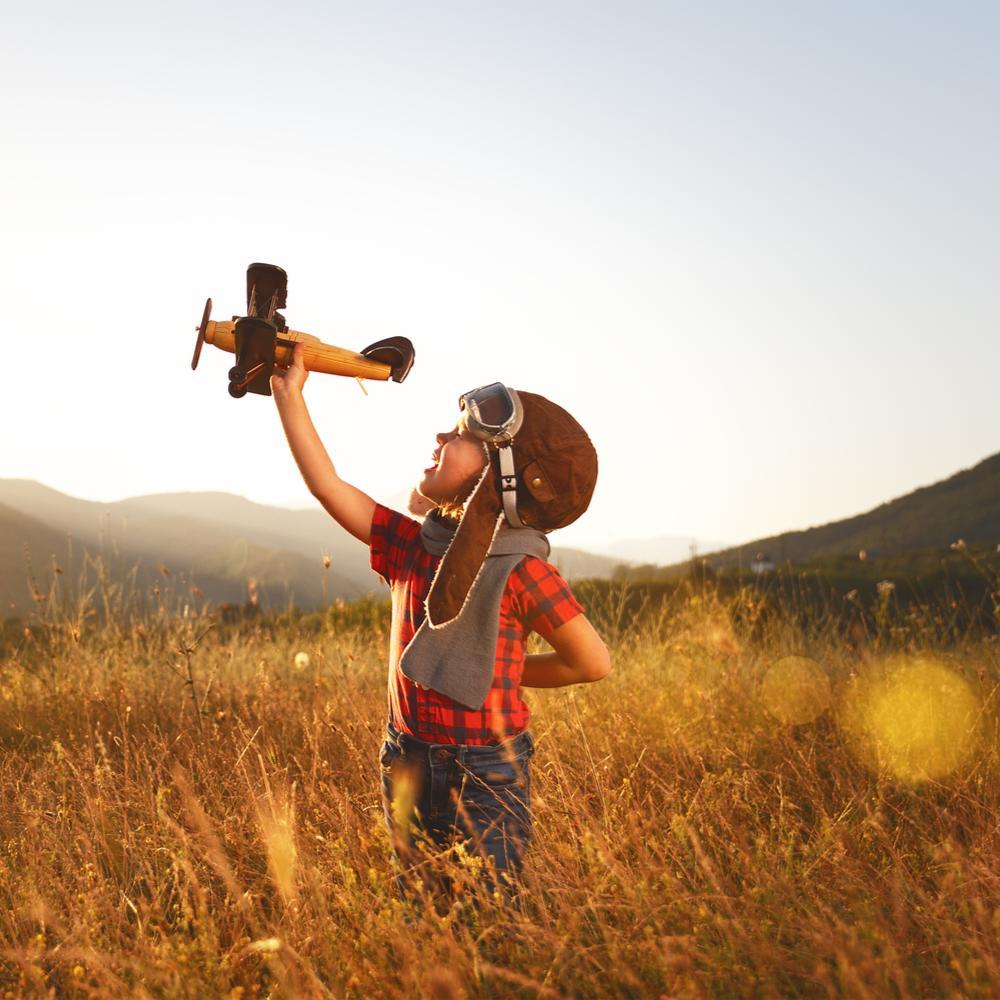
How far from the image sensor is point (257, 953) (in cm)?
232

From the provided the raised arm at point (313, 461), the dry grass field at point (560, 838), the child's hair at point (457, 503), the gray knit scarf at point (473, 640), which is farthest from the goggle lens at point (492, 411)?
the dry grass field at point (560, 838)

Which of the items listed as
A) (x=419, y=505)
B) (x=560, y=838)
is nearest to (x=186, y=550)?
(x=560, y=838)

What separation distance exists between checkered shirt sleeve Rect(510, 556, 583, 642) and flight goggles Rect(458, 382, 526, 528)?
12 cm

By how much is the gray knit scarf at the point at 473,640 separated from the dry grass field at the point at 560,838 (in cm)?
44

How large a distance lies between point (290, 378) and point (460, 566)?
26.4 inches

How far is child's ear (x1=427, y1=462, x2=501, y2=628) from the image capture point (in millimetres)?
2072

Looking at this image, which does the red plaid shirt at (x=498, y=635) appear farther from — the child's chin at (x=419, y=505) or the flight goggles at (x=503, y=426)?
the flight goggles at (x=503, y=426)

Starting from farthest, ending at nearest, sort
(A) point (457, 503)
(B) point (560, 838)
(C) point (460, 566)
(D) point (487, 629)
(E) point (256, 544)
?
(E) point (256, 544) < (B) point (560, 838) < (A) point (457, 503) < (D) point (487, 629) < (C) point (460, 566)

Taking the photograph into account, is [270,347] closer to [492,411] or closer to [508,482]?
[492,411]

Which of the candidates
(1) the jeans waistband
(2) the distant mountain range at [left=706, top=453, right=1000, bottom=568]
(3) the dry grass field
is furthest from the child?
(2) the distant mountain range at [left=706, top=453, right=1000, bottom=568]

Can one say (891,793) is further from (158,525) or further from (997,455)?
(158,525)

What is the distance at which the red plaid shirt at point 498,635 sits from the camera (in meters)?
2.20

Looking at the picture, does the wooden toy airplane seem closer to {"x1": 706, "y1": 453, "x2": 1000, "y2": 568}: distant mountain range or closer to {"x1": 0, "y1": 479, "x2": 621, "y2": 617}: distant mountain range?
{"x1": 0, "y1": 479, "x2": 621, "y2": 617}: distant mountain range

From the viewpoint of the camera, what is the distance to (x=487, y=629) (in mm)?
2180
